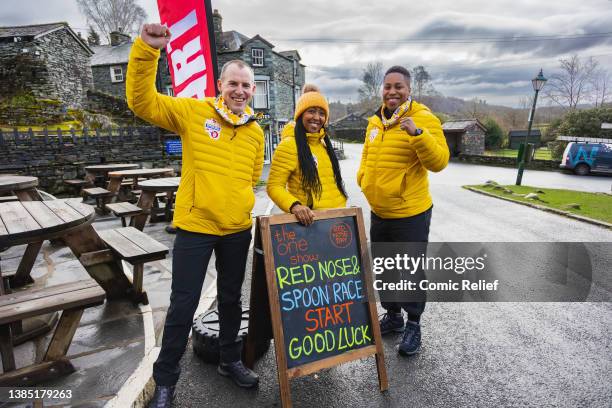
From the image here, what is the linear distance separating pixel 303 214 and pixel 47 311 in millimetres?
1838

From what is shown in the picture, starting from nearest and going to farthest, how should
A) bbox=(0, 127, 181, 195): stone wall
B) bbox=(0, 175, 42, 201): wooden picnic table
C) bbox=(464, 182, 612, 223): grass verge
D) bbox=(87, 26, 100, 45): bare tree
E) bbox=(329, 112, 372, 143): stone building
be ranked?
bbox=(0, 175, 42, 201): wooden picnic table → bbox=(464, 182, 612, 223): grass verge → bbox=(0, 127, 181, 195): stone wall → bbox=(87, 26, 100, 45): bare tree → bbox=(329, 112, 372, 143): stone building

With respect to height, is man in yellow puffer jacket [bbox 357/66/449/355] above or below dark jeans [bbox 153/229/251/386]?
above

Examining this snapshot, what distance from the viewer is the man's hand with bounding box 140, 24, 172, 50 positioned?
1899mm

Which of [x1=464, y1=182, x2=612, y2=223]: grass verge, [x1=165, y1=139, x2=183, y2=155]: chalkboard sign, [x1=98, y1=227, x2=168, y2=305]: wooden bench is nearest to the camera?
[x1=98, y1=227, x2=168, y2=305]: wooden bench

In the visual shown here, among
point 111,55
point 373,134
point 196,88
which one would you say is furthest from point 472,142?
point 373,134

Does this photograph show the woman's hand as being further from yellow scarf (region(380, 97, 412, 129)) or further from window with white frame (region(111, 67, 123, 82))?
window with white frame (region(111, 67, 123, 82))

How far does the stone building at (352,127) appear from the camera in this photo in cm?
5753

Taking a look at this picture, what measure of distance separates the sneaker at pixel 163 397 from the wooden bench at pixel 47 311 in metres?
0.80

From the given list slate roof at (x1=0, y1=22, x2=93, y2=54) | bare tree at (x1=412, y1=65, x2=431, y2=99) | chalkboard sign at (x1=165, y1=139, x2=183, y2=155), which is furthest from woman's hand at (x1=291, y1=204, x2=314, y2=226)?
bare tree at (x1=412, y1=65, x2=431, y2=99)

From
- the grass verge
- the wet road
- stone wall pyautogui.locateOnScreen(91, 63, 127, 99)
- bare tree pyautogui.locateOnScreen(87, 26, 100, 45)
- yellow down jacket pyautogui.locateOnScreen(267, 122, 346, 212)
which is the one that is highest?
bare tree pyautogui.locateOnScreen(87, 26, 100, 45)

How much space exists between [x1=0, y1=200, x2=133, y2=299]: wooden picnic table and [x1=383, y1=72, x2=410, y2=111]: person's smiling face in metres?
2.75

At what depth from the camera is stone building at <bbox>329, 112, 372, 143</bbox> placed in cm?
5753

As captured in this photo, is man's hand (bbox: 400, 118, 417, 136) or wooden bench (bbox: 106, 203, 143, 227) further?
wooden bench (bbox: 106, 203, 143, 227)

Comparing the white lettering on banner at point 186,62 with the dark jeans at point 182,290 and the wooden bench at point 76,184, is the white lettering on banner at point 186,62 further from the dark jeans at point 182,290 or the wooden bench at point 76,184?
the wooden bench at point 76,184
